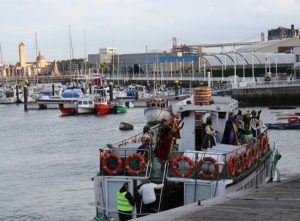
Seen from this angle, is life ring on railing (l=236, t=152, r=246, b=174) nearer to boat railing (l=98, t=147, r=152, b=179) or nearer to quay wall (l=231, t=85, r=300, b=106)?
boat railing (l=98, t=147, r=152, b=179)

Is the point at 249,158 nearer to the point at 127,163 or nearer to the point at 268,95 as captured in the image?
the point at 127,163

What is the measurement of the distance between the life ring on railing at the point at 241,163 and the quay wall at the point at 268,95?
71815mm

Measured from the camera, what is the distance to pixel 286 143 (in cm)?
4934

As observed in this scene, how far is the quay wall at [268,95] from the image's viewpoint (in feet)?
296

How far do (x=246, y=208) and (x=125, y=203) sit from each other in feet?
14.6

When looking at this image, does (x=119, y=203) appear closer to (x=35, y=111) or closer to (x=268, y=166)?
(x=268, y=166)

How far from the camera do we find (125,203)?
1716cm

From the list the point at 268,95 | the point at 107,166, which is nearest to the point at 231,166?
the point at 107,166

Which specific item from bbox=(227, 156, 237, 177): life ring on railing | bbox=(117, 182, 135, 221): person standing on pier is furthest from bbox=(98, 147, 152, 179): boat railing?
bbox=(227, 156, 237, 177): life ring on railing

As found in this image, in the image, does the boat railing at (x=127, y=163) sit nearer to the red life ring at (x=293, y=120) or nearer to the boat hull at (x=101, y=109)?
the red life ring at (x=293, y=120)

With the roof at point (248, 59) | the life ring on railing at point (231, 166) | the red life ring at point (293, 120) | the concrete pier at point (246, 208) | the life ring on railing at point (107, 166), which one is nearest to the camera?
the concrete pier at point (246, 208)

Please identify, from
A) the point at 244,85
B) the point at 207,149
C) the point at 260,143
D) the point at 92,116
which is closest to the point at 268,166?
the point at 260,143

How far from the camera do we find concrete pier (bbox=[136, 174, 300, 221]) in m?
12.6

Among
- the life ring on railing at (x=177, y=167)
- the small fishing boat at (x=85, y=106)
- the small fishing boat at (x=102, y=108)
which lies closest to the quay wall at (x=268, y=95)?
the small fishing boat at (x=102, y=108)
